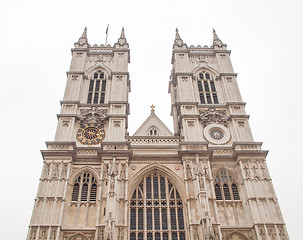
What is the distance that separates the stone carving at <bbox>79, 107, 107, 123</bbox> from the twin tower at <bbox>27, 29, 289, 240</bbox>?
0.08 m

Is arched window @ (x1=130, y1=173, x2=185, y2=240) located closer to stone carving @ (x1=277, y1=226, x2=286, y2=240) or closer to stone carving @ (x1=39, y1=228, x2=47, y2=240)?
stone carving @ (x1=39, y1=228, x2=47, y2=240)

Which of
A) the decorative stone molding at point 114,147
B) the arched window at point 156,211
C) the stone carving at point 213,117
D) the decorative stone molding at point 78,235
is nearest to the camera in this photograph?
the decorative stone molding at point 78,235

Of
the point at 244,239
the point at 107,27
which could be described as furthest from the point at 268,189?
the point at 107,27

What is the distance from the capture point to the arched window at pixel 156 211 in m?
20.4

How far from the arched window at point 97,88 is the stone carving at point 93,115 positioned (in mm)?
1358

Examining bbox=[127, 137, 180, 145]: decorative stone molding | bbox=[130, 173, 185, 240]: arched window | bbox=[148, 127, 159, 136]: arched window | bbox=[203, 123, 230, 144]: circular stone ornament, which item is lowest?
bbox=[130, 173, 185, 240]: arched window

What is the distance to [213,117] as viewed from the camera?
2670 centimetres

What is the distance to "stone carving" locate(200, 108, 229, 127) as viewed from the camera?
1043 inches

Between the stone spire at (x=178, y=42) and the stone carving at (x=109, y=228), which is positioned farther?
the stone spire at (x=178, y=42)

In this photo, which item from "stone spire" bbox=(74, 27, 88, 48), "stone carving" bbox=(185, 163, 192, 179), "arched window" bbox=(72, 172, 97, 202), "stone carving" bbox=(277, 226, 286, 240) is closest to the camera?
"stone carving" bbox=(277, 226, 286, 240)

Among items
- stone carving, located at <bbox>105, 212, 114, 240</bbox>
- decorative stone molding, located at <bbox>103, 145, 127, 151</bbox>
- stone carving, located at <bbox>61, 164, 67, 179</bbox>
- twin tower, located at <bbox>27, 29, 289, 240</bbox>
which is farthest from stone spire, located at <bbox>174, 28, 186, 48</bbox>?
stone carving, located at <bbox>105, 212, 114, 240</bbox>

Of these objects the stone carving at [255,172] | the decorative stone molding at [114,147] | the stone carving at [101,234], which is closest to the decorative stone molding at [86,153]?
the decorative stone molding at [114,147]

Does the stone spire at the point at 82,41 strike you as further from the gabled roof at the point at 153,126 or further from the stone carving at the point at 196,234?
the stone carving at the point at 196,234

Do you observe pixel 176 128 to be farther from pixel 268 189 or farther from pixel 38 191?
pixel 38 191
